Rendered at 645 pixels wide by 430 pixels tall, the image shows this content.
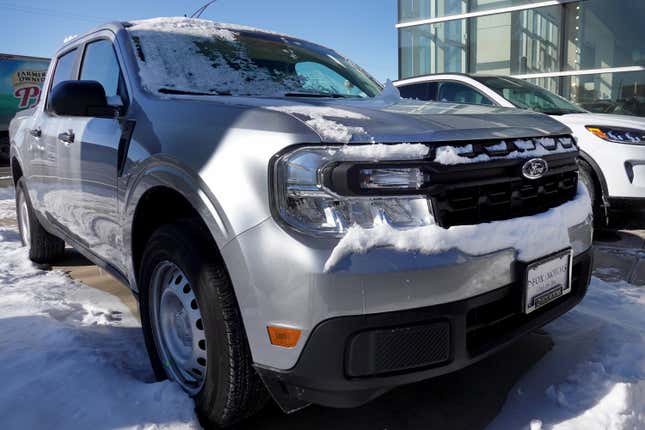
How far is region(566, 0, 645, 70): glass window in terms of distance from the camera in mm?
10297

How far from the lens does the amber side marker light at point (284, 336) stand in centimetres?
148

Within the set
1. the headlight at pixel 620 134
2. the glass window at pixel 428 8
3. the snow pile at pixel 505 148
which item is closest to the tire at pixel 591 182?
the headlight at pixel 620 134

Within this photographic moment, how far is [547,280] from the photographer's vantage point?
5.93 feet

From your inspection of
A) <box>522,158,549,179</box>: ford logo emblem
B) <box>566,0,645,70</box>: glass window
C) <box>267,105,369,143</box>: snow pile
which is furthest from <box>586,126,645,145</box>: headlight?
<box>566,0,645,70</box>: glass window

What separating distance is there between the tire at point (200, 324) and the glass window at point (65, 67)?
195 cm

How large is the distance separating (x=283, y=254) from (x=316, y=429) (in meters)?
0.84

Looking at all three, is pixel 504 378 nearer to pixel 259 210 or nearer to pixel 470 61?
pixel 259 210

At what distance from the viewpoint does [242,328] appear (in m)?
1.63

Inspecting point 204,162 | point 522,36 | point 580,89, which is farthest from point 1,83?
point 204,162

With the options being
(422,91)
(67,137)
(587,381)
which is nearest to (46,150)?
(67,137)

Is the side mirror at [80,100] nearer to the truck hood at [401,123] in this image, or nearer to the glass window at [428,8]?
the truck hood at [401,123]

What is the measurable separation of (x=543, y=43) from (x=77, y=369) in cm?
1155

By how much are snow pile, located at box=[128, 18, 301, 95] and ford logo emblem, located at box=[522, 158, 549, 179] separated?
3.77ft

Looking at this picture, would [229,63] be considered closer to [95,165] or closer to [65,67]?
[95,165]
